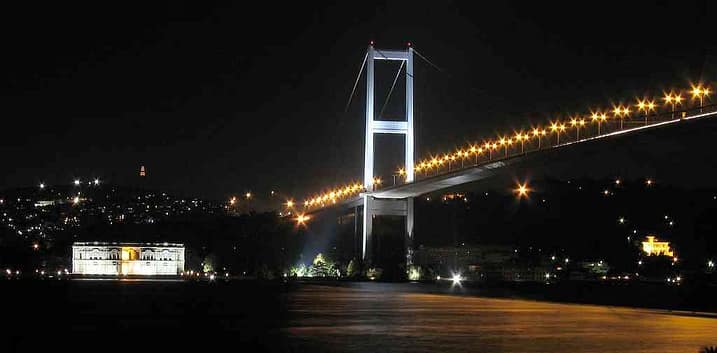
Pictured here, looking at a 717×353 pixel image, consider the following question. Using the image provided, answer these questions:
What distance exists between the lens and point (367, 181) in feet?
218

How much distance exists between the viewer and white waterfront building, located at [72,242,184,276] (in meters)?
116

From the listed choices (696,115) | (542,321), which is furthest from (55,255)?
(542,321)

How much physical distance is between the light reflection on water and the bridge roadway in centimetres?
1188

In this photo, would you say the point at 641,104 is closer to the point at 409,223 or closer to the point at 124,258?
the point at 409,223

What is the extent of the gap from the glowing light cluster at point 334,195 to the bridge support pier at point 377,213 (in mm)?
1312

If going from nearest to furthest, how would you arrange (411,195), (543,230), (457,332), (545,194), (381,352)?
(381,352) < (457,332) < (411,195) < (543,230) < (545,194)

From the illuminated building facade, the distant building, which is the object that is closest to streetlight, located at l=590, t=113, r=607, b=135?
the distant building

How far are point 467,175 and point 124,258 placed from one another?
66.8 m

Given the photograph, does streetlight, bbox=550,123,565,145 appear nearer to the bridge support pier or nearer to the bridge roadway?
the bridge roadway

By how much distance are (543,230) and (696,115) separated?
58.9 metres

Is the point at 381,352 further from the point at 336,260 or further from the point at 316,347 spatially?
the point at 336,260

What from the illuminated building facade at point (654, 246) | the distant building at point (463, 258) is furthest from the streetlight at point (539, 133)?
the illuminated building facade at point (654, 246)

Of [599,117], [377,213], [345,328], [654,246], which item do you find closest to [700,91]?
[599,117]

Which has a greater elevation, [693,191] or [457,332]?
[693,191]
